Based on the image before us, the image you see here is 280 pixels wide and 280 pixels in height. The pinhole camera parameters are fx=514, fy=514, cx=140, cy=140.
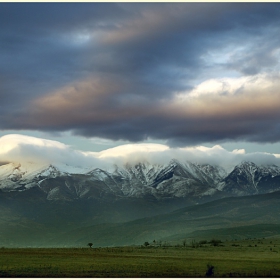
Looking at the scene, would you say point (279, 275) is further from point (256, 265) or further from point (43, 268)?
point (43, 268)

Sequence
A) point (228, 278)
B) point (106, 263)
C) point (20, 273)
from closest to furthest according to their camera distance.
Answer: point (228, 278), point (20, 273), point (106, 263)

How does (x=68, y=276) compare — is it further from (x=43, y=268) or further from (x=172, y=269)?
(x=172, y=269)

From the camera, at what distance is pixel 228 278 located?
9631 centimetres

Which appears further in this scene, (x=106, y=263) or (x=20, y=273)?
(x=106, y=263)

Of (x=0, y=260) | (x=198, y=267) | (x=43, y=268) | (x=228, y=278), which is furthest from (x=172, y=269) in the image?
(x=0, y=260)

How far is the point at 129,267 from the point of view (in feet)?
375

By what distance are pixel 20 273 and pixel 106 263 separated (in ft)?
81.8

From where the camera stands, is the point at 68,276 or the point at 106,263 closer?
the point at 68,276

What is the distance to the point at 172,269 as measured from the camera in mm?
110312

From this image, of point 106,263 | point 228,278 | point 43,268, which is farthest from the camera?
point 106,263

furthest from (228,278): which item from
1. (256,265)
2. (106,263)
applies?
(106,263)

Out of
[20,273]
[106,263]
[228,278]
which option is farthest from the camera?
[106,263]

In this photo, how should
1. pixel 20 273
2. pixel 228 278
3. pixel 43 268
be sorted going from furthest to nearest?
pixel 43 268, pixel 20 273, pixel 228 278

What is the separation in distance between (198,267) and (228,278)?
18815 mm
